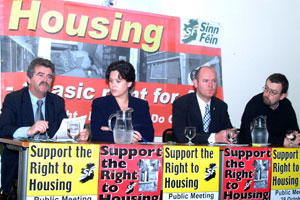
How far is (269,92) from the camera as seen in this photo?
10.8 ft

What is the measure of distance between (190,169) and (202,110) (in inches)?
39.5

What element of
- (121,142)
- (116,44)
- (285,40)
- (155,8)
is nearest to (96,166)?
(121,142)

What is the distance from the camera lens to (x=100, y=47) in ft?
11.6

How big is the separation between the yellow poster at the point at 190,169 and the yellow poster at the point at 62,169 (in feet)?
1.28

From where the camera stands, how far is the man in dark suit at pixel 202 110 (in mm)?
2949

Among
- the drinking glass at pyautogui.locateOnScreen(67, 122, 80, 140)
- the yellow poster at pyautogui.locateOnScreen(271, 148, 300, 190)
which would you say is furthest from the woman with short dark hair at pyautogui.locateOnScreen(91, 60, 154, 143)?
the yellow poster at pyautogui.locateOnScreen(271, 148, 300, 190)

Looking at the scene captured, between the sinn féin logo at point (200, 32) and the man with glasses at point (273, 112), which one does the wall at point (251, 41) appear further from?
the man with glasses at point (273, 112)

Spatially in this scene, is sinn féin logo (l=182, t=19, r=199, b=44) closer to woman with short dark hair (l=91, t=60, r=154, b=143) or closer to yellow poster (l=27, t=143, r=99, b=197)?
woman with short dark hair (l=91, t=60, r=154, b=143)

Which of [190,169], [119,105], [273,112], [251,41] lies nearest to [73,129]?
[190,169]

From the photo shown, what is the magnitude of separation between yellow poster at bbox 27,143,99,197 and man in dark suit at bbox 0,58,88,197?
0.51 m

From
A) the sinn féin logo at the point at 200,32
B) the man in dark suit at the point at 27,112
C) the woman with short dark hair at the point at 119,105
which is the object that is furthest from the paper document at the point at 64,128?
the sinn féin logo at the point at 200,32

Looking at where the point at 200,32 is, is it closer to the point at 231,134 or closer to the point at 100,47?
the point at 100,47

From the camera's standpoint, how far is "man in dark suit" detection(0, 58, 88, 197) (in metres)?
2.55

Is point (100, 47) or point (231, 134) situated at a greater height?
point (100, 47)
